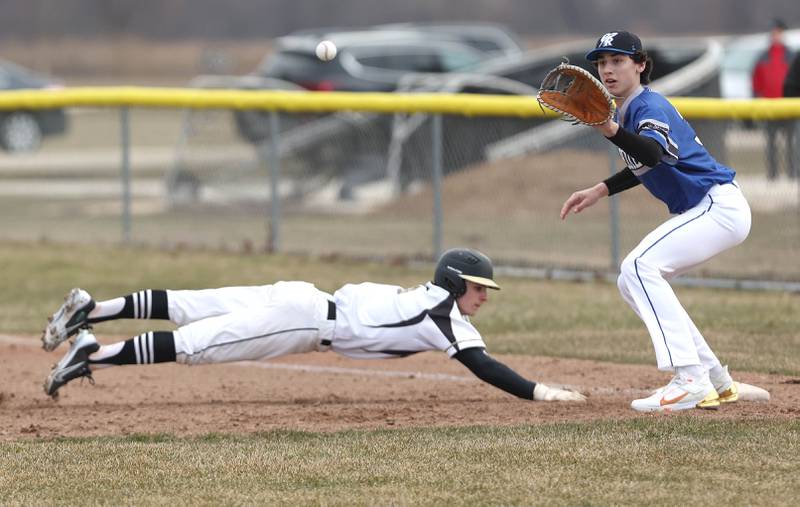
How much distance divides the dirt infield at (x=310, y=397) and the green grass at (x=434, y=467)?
0.32 meters

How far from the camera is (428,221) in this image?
12922 millimetres

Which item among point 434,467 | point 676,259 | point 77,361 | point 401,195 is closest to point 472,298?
point 676,259

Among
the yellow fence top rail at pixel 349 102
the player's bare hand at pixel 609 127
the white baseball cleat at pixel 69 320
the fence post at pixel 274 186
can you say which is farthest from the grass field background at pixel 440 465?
the fence post at pixel 274 186

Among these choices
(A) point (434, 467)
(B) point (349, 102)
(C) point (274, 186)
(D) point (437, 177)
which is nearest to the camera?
(A) point (434, 467)

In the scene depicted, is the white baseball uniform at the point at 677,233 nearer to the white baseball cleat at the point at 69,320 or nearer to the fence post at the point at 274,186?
the white baseball cleat at the point at 69,320

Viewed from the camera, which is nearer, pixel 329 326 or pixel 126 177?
pixel 329 326

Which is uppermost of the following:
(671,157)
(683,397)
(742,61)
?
(742,61)

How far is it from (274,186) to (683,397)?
23.4 ft

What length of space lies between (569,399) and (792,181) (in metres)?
4.89

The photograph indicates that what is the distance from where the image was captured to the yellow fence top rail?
10.9 meters

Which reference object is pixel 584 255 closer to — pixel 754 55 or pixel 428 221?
pixel 428 221

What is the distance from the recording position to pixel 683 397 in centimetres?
649

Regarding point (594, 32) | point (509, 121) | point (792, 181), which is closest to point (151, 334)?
point (792, 181)

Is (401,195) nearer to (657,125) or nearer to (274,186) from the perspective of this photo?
(274,186)
